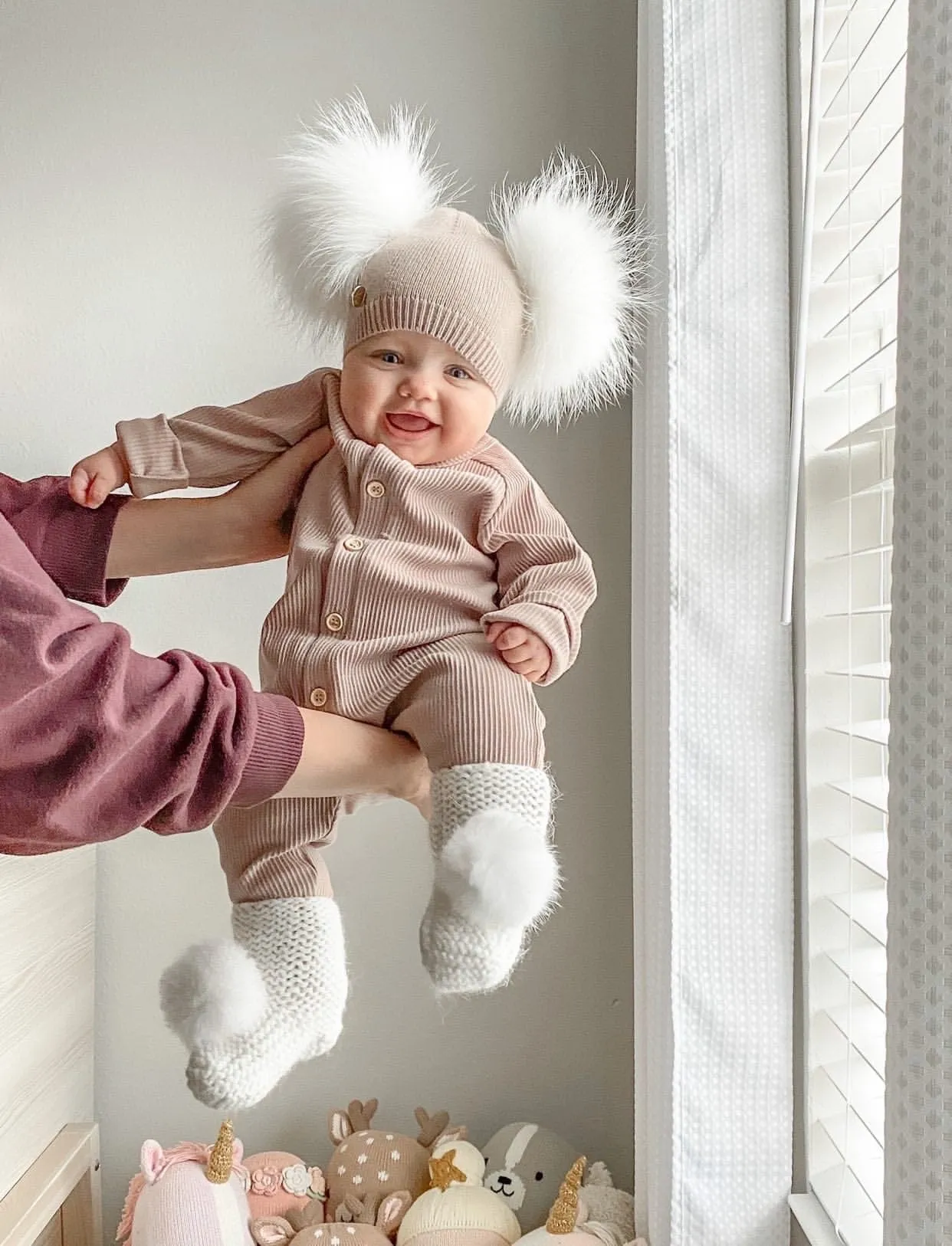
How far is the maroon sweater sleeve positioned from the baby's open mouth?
233mm

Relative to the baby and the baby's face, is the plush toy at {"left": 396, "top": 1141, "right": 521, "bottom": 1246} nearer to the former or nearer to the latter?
the baby

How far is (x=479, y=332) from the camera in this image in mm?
907

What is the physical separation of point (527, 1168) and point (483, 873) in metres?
1.23

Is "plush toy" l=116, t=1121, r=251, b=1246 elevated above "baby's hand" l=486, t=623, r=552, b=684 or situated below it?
below

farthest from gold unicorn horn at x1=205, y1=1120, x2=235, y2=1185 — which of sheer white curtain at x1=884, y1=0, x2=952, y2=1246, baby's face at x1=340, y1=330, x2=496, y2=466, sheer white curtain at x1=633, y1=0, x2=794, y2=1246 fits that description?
sheer white curtain at x1=884, y1=0, x2=952, y2=1246

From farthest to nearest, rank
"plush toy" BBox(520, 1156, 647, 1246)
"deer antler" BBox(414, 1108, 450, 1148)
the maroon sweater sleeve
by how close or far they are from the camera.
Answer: "deer antler" BBox(414, 1108, 450, 1148), "plush toy" BBox(520, 1156, 647, 1246), the maroon sweater sleeve

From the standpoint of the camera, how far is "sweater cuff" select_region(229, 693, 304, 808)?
0.78m

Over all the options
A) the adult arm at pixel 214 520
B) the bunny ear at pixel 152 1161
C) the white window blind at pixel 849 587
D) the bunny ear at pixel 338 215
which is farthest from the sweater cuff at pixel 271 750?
the bunny ear at pixel 152 1161

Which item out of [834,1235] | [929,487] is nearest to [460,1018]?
[834,1235]

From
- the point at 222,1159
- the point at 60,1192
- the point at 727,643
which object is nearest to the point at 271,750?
the point at 727,643

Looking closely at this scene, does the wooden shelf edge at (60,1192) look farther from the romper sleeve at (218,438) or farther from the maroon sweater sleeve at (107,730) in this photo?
the romper sleeve at (218,438)

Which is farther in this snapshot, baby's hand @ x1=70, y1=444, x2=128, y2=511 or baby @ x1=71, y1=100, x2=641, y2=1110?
baby's hand @ x1=70, y1=444, x2=128, y2=511

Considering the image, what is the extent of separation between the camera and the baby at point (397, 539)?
A: 2.70ft

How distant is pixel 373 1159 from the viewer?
1.77 metres
